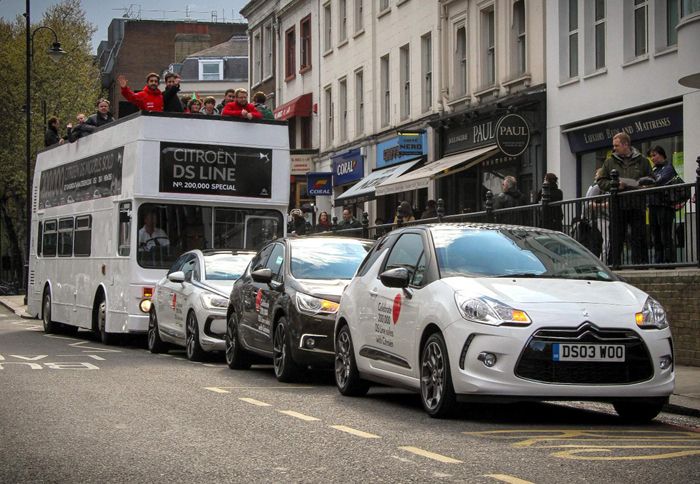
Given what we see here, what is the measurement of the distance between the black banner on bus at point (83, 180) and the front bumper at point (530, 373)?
13250mm

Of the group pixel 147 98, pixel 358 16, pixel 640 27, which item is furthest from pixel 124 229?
pixel 358 16

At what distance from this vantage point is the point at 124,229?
75.6 ft

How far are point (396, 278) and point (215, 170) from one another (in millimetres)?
11059

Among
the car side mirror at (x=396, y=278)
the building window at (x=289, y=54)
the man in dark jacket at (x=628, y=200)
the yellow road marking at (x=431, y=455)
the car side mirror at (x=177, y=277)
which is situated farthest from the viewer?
the building window at (x=289, y=54)

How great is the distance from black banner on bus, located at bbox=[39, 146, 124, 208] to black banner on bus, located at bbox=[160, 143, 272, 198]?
1.13 meters

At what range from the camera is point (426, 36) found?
40594 millimetres

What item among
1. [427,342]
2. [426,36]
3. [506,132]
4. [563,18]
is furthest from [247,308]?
[426,36]

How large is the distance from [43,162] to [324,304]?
1608 centimetres

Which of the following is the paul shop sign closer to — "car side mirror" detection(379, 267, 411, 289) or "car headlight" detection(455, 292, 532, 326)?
"car side mirror" detection(379, 267, 411, 289)

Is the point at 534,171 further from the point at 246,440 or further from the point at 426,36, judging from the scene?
the point at 246,440

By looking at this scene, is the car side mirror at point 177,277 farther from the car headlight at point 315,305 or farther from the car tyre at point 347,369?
the car tyre at point 347,369

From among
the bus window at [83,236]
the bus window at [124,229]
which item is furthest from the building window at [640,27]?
the bus window at [83,236]

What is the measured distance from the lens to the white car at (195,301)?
1930 cm

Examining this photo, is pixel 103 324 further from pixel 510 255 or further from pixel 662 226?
pixel 510 255
